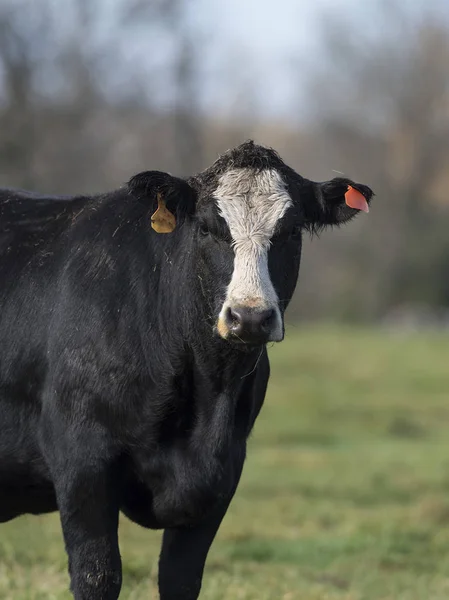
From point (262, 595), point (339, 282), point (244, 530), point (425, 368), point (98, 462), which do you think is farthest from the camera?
point (339, 282)

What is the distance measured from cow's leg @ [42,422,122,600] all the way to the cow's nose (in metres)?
0.96

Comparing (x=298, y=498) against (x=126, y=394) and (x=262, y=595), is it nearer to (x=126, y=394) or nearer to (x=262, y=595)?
(x=262, y=595)

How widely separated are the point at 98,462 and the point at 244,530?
237 inches

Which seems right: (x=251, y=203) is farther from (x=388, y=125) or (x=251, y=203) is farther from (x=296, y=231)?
(x=388, y=125)

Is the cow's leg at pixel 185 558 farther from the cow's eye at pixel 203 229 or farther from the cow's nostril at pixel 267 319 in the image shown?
the cow's eye at pixel 203 229

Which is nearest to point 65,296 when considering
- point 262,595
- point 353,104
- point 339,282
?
point 262,595

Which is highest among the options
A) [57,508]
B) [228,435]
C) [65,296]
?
[65,296]

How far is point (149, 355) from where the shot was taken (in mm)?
5805

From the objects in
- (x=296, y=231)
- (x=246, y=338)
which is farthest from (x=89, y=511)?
(x=296, y=231)

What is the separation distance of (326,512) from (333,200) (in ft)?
23.7

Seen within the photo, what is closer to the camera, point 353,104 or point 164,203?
point 164,203

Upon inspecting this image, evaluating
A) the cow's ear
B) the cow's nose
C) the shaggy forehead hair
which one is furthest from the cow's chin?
the cow's ear

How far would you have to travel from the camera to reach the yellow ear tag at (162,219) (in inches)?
231

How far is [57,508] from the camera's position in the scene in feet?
20.2
